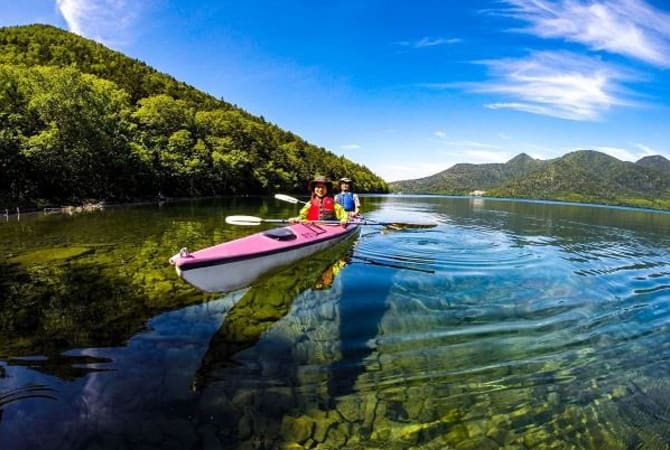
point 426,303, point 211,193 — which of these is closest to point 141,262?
point 426,303

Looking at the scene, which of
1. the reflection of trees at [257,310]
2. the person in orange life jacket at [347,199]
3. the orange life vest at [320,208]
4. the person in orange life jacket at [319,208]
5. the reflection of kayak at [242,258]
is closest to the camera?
the reflection of trees at [257,310]

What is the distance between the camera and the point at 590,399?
5633mm

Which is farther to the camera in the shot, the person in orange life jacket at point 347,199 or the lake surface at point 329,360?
the person in orange life jacket at point 347,199

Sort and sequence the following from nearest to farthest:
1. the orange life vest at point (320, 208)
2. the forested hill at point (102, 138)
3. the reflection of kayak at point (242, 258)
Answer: the reflection of kayak at point (242, 258) < the orange life vest at point (320, 208) < the forested hill at point (102, 138)

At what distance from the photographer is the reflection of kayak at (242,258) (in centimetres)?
705

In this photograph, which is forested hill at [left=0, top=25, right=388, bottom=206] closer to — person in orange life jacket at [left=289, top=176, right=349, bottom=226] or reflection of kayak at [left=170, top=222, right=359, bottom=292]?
person in orange life jacket at [left=289, top=176, right=349, bottom=226]

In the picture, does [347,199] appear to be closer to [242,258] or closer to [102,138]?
[242,258]

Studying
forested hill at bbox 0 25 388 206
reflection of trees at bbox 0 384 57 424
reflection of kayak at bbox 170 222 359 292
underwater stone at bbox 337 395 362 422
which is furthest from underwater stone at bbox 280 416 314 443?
forested hill at bbox 0 25 388 206

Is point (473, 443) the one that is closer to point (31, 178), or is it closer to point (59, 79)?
point (31, 178)

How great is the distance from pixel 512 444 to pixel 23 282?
12.8 m

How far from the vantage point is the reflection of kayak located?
23.1ft

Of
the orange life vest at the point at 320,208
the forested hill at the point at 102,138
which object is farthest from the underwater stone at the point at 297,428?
the forested hill at the point at 102,138

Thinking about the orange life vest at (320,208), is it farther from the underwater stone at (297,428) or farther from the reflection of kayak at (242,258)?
the underwater stone at (297,428)

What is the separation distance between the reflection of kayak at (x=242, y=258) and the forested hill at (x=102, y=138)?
34.1 meters
